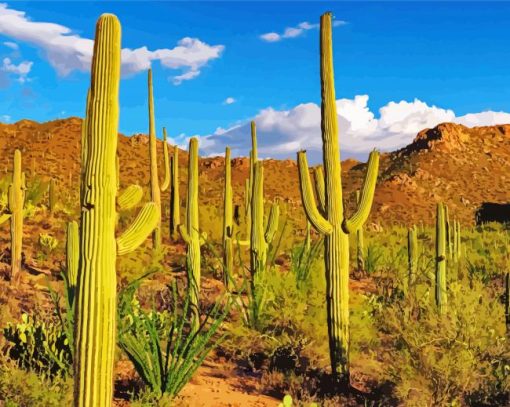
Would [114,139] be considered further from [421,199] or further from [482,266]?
[421,199]

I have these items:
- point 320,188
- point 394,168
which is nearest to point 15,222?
point 320,188

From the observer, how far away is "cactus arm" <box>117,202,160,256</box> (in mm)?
4906

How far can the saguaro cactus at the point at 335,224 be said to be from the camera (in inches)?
304

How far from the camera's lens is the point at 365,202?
812cm

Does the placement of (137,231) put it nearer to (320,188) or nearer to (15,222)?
(320,188)

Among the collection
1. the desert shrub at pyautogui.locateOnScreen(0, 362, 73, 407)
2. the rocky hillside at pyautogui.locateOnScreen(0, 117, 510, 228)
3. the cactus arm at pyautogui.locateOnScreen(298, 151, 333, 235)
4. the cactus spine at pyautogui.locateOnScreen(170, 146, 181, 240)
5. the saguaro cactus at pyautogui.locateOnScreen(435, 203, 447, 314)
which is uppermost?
the rocky hillside at pyautogui.locateOnScreen(0, 117, 510, 228)

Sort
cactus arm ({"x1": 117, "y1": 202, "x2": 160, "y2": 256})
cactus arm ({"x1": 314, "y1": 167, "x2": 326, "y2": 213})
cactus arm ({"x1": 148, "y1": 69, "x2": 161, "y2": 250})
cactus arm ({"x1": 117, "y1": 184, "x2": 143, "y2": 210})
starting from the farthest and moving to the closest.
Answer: cactus arm ({"x1": 148, "y1": 69, "x2": 161, "y2": 250}) < cactus arm ({"x1": 314, "y1": 167, "x2": 326, "y2": 213}) < cactus arm ({"x1": 117, "y1": 184, "x2": 143, "y2": 210}) < cactus arm ({"x1": 117, "y1": 202, "x2": 160, "y2": 256})

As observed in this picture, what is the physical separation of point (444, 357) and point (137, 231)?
4.09 m

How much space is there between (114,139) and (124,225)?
1506cm

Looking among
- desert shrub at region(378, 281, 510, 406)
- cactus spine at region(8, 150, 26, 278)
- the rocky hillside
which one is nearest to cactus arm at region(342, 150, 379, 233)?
desert shrub at region(378, 281, 510, 406)

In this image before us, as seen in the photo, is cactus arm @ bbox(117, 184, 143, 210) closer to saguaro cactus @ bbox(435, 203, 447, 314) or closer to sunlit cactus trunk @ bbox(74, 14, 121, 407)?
sunlit cactus trunk @ bbox(74, 14, 121, 407)

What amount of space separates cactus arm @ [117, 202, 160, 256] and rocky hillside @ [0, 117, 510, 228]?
97.6 feet

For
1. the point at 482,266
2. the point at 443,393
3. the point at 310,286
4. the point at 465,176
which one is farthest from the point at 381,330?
the point at 465,176

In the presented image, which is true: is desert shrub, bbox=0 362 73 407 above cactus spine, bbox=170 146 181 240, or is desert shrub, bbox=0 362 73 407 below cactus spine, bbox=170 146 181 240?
below
